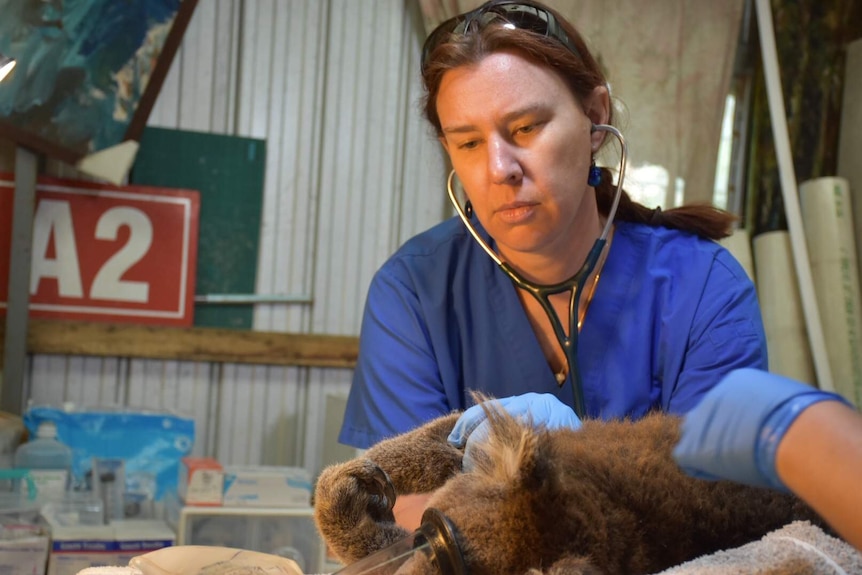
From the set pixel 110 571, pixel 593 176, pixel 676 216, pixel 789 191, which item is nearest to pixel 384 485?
pixel 110 571

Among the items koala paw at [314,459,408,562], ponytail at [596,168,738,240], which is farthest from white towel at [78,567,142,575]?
ponytail at [596,168,738,240]

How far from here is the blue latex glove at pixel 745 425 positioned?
1.60 ft

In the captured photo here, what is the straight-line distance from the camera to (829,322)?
9.92 ft

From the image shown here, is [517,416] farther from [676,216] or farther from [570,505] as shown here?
[676,216]

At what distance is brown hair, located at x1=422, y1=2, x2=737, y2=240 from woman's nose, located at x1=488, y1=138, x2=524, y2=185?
13cm

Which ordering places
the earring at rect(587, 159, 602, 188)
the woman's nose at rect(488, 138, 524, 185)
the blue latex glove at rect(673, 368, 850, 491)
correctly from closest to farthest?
the blue latex glove at rect(673, 368, 850, 491) → the woman's nose at rect(488, 138, 524, 185) → the earring at rect(587, 159, 602, 188)

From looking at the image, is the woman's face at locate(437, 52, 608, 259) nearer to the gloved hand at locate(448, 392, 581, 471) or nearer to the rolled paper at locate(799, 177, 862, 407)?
the gloved hand at locate(448, 392, 581, 471)

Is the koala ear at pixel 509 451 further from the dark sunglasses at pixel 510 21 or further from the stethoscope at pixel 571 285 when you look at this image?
the dark sunglasses at pixel 510 21

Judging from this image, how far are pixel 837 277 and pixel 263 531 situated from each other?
6.85ft

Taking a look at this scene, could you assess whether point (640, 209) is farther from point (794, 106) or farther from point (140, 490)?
point (794, 106)

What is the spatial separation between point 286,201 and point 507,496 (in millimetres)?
2687

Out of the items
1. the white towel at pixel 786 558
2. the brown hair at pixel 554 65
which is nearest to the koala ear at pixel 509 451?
the white towel at pixel 786 558

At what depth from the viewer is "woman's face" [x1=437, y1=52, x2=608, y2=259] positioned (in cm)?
117

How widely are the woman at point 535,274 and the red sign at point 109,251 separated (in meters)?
1.81
